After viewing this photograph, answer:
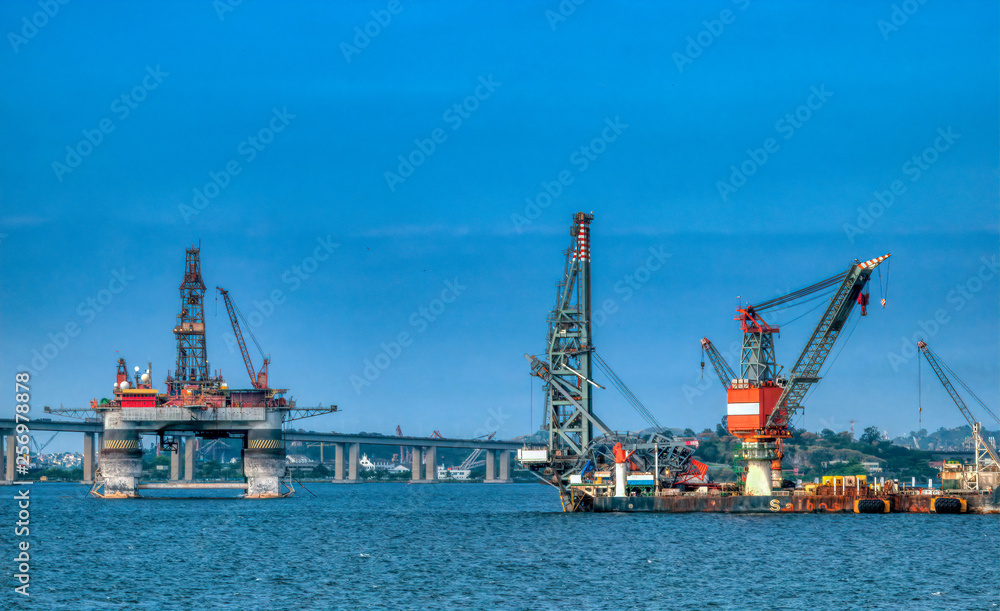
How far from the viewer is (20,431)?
7381 cm

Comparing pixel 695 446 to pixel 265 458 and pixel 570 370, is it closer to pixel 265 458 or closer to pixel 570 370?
pixel 570 370

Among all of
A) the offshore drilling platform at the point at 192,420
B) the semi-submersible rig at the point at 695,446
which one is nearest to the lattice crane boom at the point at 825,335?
the semi-submersible rig at the point at 695,446

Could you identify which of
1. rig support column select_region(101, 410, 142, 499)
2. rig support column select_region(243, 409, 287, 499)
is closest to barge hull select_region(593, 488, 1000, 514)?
rig support column select_region(243, 409, 287, 499)

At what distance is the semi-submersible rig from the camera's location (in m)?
115

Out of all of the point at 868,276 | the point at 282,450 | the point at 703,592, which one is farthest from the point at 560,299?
the point at 703,592

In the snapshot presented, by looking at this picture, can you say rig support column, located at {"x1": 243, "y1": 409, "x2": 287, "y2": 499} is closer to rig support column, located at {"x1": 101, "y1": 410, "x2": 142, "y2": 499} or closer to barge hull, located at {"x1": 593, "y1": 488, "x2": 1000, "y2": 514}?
rig support column, located at {"x1": 101, "y1": 410, "x2": 142, "y2": 499}

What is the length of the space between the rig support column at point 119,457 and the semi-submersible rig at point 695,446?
2213 inches

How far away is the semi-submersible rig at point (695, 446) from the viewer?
11494cm

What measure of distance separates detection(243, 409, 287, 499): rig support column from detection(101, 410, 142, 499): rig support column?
1372cm

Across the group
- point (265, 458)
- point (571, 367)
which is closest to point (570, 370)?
point (571, 367)

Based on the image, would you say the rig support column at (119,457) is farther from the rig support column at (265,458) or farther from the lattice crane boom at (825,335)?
the lattice crane boom at (825,335)

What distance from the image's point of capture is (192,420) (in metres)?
148

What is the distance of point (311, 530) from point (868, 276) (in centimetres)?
5516

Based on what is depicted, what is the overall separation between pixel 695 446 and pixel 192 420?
2380 inches
